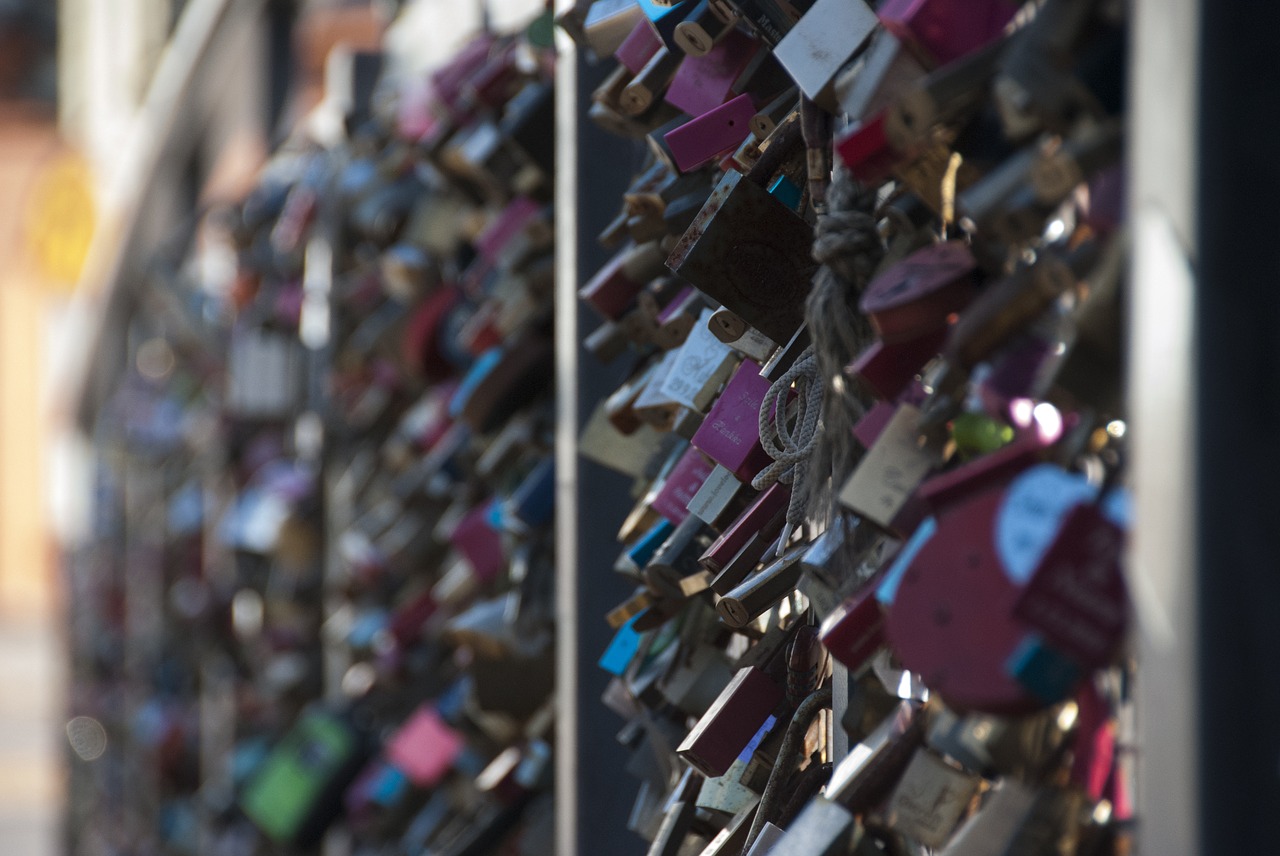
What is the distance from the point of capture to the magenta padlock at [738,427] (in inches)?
39.0

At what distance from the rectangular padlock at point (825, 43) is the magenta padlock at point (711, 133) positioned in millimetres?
157

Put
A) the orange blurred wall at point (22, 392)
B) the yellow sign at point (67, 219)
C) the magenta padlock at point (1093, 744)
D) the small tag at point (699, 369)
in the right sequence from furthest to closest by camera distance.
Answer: the orange blurred wall at point (22, 392) → the yellow sign at point (67, 219) → the small tag at point (699, 369) → the magenta padlock at point (1093, 744)

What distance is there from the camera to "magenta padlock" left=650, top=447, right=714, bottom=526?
1.09m

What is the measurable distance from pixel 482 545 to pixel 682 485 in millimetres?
543

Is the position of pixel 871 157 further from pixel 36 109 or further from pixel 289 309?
pixel 36 109

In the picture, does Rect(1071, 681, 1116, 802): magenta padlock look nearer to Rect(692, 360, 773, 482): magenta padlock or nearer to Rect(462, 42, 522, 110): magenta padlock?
Rect(692, 360, 773, 482): magenta padlock

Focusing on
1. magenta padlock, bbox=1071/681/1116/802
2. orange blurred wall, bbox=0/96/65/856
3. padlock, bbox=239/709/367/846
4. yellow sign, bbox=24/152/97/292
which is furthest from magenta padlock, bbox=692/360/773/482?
orange blurred wall, bbox=0/96/65/856

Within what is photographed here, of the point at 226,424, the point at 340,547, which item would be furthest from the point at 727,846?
the point at 226,424

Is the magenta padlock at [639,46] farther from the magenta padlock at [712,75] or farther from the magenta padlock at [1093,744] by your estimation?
the magenta padlock at [1093,744]

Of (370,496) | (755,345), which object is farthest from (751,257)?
(370,496)

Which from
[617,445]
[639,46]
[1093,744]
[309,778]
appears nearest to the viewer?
[1093,744]

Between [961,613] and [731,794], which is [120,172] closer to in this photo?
[731,794]

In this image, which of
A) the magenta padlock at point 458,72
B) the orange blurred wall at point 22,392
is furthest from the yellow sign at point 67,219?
the magenta padlock at point 458,72

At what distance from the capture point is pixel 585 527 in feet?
4.24
